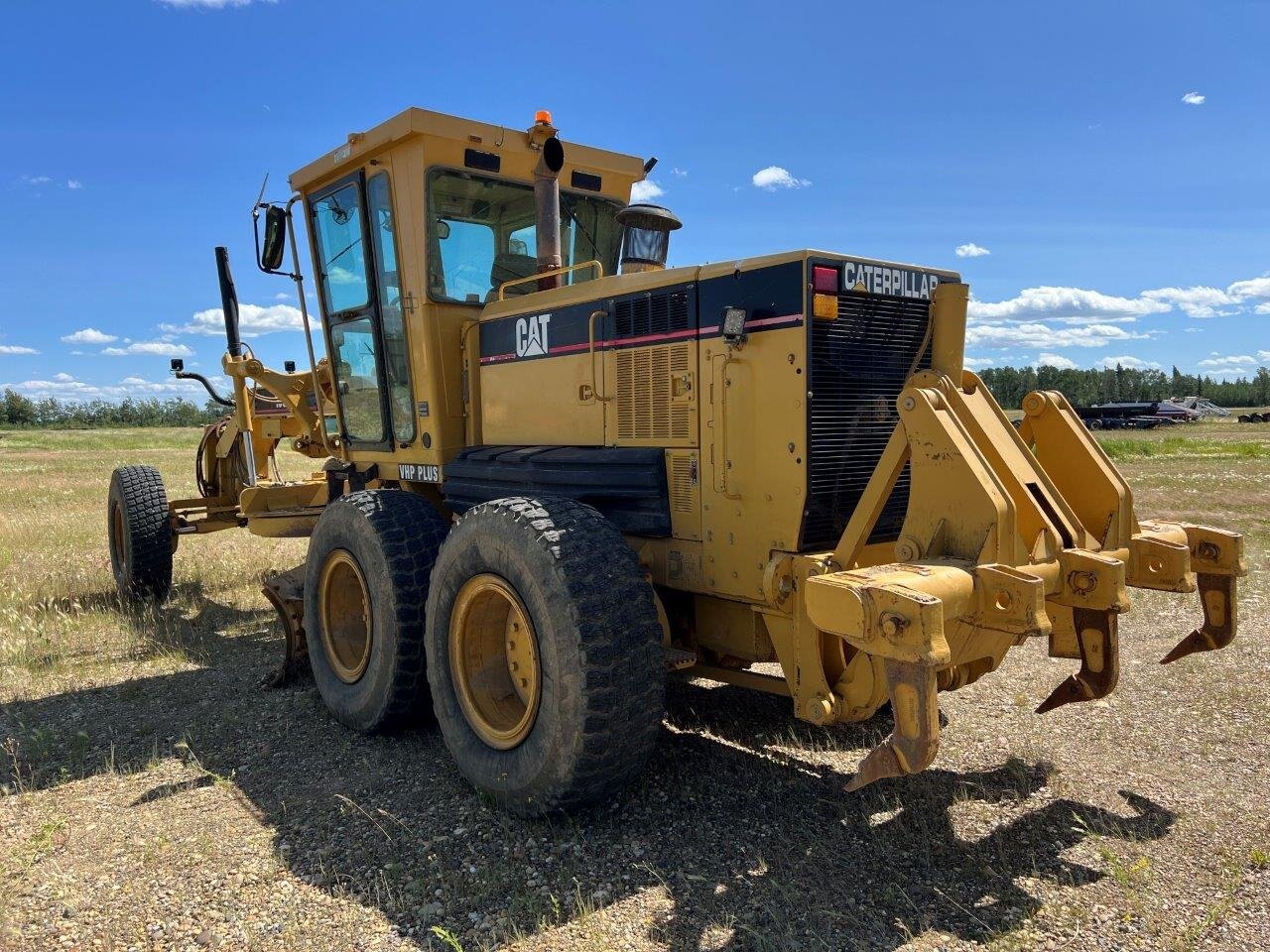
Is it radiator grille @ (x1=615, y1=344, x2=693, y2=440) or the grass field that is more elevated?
radiator grille @ (x1=615, y1=344, x2=693, y2=440)

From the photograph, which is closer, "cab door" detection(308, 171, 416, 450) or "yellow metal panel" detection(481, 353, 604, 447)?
"yellow metal panel" detection(481, 353, 604, 447)

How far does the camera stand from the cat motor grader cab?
3.41 m

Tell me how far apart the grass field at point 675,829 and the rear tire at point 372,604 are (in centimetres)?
25

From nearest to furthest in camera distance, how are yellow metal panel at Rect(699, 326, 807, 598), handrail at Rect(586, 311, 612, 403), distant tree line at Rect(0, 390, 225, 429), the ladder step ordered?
yellow metal panel at Rect(699, 326, 807, 598) → the ladder step → handrail at Rect(586, 311, 612, 403) → distant tree line at Rect(0, 390, 225, 429)

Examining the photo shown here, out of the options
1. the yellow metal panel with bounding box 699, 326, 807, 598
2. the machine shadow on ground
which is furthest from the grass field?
the yellow metal panel with bounding box 699, 326, 807, 598

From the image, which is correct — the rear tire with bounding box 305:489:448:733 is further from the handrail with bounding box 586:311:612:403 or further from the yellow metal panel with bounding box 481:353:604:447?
the handrail with bounding box 586:311:612:403

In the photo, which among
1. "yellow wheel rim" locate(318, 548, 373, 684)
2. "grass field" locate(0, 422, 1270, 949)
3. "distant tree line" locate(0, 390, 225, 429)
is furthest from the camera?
"distant tree line" locate(0, 390, 225, 429)

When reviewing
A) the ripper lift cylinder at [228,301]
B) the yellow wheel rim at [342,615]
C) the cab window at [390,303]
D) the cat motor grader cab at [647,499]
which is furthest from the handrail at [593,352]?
the ripper lift cylinder at [228,301]

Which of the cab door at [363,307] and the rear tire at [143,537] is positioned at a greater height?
the cab door at [363,307]

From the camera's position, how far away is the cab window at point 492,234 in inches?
220

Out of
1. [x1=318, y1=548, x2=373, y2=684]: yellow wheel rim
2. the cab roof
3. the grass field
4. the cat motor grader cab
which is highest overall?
the cab roof

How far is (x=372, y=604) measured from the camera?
5.14m

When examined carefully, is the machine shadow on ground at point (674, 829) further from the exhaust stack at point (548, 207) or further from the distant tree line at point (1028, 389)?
the distant tree line at point (1028, 389)

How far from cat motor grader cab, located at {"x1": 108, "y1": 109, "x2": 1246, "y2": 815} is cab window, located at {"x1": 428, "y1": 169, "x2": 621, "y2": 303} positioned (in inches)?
0.7
